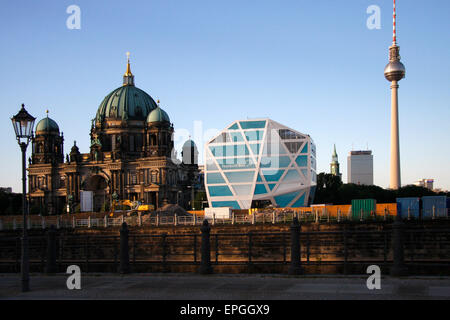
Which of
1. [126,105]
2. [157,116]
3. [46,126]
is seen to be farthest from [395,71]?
[46,126]

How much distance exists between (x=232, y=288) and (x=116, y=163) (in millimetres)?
117936

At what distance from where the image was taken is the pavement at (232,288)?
15.4 m

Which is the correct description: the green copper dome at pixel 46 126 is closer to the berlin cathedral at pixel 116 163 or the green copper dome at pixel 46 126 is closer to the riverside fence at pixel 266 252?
the berlin cathedral at pixel 116 163

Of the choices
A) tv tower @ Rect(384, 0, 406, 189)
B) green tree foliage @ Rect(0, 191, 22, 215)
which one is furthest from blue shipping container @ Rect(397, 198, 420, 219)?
green tree foliage @ Rect(0, 191, 22, 215)

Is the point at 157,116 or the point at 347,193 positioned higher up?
the point at 157,116

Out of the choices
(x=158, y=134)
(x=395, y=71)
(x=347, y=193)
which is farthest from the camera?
(x=395, y=71)

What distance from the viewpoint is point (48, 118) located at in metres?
144

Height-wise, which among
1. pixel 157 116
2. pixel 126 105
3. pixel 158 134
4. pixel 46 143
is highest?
pixel 126 105

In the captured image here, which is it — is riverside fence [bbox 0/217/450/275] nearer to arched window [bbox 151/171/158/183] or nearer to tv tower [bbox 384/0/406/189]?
arched window [bbox 151/171/158/183]

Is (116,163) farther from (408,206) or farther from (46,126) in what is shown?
(408,206)

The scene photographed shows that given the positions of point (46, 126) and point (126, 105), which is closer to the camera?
point (46, 126)

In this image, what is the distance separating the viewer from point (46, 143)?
141 meters
